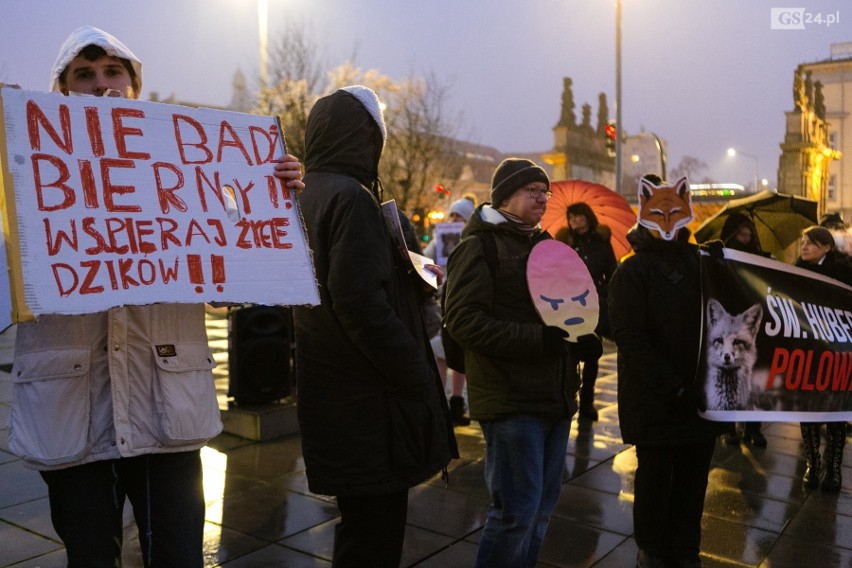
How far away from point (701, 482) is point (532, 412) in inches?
45.4

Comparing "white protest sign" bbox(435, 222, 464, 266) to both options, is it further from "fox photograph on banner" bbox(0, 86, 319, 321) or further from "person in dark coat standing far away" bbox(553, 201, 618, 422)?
"fox photograph on banner" bbox(0, 86, 319, 321)

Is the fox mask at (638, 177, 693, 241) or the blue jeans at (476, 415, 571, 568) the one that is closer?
the blue jeans at (476, 415, 571, 568)

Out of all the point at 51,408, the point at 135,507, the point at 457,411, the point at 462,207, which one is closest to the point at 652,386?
the point at 135,507

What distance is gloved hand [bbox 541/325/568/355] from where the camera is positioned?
10.00 ft

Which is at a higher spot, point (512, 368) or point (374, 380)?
point (374, 380)

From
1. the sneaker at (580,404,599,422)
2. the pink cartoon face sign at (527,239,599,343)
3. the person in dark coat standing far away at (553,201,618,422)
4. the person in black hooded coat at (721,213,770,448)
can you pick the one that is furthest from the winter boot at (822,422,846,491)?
the pink cartoon face sign at (527,239,599,343)

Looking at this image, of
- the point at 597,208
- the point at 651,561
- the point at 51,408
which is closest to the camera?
the point at 51,408

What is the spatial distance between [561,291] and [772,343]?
1610 mm

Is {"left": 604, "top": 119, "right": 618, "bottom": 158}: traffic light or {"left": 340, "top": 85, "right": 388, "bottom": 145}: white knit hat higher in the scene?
{"left": 604, "top": 119, "right": 618, "bottom": 158}: traffic light

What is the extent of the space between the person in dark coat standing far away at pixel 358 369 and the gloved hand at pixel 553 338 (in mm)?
581

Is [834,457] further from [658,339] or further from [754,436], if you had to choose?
[658,339]

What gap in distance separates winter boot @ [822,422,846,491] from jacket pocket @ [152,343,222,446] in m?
4.58

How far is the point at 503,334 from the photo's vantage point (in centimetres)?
308

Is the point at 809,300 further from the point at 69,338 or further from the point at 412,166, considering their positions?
the point at 412,166
